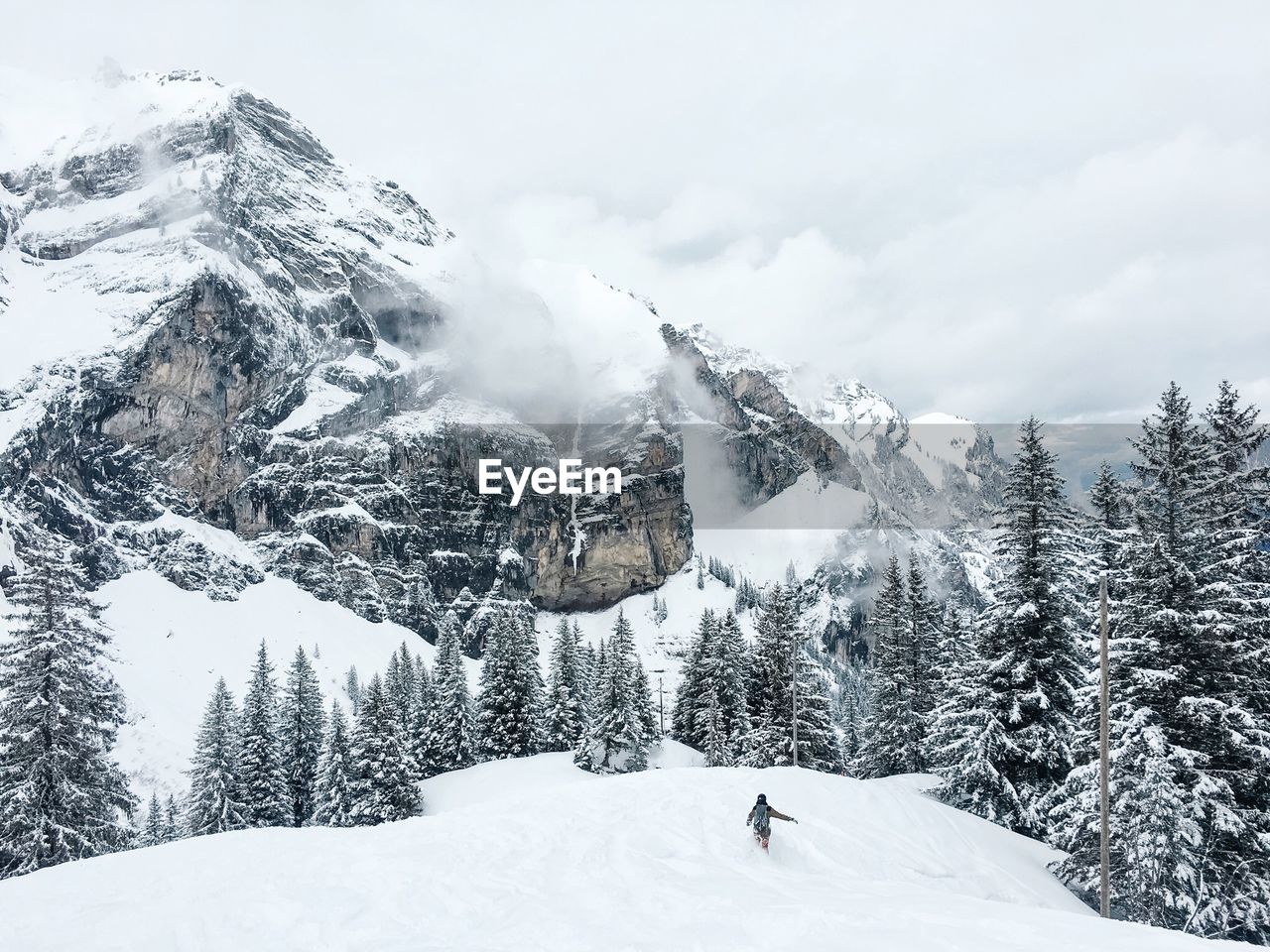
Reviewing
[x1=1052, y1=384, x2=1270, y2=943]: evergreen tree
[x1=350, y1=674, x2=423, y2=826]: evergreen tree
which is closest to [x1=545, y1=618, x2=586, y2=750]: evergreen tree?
[x1=350, y1=674, x2=423, y2=826]: evergreen tree

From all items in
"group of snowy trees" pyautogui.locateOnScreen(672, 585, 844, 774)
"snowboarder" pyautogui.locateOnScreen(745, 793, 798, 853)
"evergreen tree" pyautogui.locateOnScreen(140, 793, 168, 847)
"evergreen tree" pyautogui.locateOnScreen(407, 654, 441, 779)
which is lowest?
"evergreen tree" pyautogui.locateOnScreen(140, 793, 168, 847)

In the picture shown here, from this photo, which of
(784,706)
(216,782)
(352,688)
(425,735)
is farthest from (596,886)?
(352,688)

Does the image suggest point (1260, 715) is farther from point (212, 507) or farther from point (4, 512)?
point (212, 507)

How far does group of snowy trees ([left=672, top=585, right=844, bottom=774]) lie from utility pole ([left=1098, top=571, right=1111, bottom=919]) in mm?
18393

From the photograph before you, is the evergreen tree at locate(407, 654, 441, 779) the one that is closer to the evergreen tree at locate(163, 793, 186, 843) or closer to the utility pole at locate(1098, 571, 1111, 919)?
the evergreen tree at locate(163, 793, 186, 843)

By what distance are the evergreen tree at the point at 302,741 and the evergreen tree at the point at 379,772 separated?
5915mm

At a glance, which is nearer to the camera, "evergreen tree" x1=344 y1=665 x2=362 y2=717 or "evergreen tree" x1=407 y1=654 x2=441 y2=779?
"evergreen tree" x1=407 y1=654 x2=441 y2=779

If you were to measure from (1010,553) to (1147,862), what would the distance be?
30.7ft

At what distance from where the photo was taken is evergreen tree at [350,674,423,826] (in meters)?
40.5

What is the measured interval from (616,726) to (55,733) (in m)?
31.6

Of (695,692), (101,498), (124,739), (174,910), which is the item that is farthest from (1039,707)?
(101,498)

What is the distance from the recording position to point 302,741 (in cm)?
4897

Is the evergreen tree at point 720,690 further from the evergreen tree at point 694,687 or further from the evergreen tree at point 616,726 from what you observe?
the evergreen tree at point 616,726

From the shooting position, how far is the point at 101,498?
174500 millimetres
